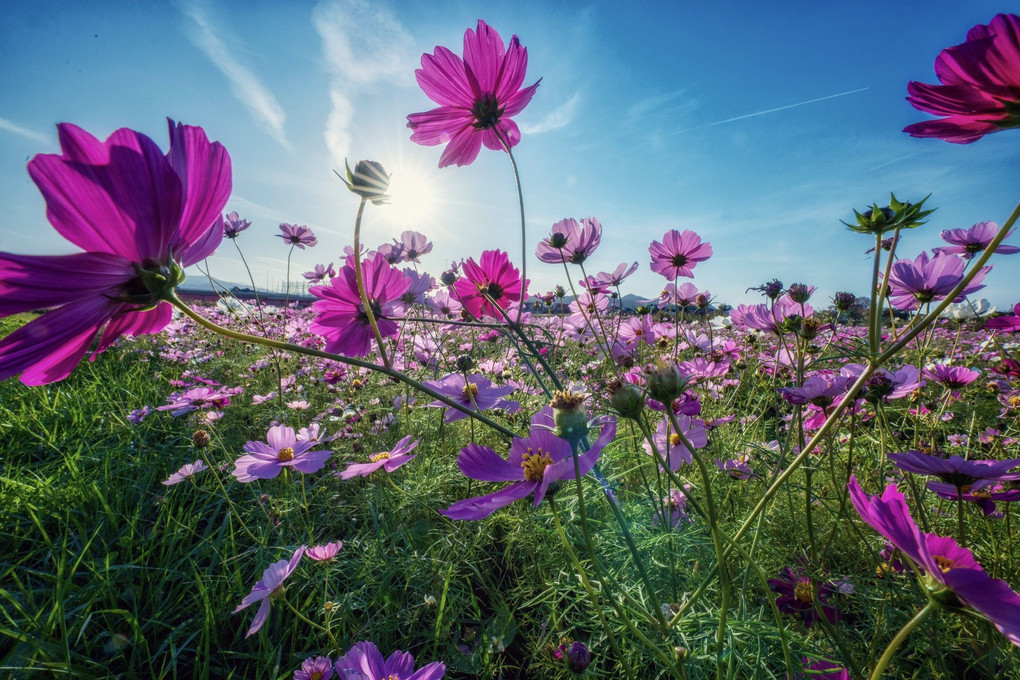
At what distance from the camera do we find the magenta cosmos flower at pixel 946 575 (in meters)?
0.26

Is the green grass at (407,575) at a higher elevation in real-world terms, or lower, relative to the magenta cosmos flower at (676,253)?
lower

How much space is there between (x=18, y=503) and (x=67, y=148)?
1246mm

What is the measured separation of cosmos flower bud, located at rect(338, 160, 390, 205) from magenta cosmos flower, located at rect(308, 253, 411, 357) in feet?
0.48

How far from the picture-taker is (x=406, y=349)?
161 cm

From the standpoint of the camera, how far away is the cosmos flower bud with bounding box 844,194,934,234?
0.40m

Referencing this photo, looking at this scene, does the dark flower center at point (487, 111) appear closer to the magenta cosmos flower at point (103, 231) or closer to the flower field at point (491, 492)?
the flower field at point (491, 492)

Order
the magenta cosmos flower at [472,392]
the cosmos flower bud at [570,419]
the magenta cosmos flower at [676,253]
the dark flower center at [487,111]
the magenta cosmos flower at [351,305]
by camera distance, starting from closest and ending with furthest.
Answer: the cosmos flower bud at [570,419] → the magenta cosmos flower at [351,305] → the dark flower center at [487,111] → the magenta cosmos flower at [472,392] → the magenta cosmos flower at [676,253]

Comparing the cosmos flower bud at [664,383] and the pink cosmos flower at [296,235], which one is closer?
the cosmos flower bud at [664,383]

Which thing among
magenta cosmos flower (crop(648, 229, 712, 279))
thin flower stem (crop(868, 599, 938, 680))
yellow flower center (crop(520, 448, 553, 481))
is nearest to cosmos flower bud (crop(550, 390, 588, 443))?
yellow flower center (crop(520, 448, 553, 481))

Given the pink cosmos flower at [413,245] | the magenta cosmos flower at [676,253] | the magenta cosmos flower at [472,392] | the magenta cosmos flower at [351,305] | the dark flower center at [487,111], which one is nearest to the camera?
the magenta cosmos flower at [351,305]

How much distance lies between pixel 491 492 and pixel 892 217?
80 centimetres

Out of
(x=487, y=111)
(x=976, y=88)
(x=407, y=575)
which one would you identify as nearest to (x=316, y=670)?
(x=407, y=575)

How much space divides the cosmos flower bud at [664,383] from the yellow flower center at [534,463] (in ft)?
0.47

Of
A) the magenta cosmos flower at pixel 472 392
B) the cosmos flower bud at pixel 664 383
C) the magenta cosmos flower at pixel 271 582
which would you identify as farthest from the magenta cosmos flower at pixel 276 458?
the cosmos flower bud at pixel 664 383
